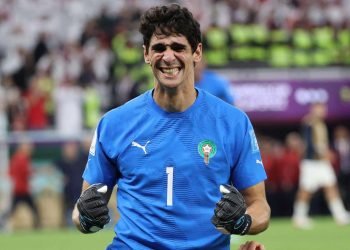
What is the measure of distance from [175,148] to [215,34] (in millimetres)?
18830

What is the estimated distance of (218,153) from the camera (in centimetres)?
569

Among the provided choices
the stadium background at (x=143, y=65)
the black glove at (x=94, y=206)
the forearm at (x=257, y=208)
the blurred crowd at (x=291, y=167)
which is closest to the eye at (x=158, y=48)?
the black glove at (x=94, y=206)

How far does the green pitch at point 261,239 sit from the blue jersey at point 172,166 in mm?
8288

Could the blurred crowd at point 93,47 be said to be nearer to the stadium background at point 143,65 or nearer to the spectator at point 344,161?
the stadium background at point 143,65

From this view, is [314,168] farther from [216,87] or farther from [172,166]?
[172,166]

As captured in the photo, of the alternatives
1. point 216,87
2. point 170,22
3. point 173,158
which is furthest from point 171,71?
point 216,87

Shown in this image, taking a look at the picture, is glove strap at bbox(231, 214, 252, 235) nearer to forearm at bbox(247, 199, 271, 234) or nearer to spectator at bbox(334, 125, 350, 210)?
forearm at bbox(247, 199, 271, 234)

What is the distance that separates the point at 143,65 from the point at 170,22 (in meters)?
17.8

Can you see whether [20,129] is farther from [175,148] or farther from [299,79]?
[175,148]

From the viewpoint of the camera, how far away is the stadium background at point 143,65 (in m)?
21.8

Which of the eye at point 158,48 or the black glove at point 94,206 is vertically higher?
the eye at point 158,48

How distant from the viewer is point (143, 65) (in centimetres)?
2334

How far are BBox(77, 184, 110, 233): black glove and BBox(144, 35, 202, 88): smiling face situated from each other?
2.19ft

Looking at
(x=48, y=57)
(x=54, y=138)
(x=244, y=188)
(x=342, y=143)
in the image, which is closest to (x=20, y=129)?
(x=54, y=138)
